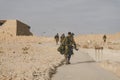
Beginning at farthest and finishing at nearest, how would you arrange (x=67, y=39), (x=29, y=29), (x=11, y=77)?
(x=29, y=29) → (x=67, y=39) → (x=11, y=77)

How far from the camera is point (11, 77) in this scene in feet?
43.5

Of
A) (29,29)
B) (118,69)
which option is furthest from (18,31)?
(118,69)

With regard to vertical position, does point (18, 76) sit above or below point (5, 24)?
below

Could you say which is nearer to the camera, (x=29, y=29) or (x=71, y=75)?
(x=71, y=75)

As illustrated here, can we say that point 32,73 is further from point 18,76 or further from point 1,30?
point 1,30

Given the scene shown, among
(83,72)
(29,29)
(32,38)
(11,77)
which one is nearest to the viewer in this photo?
(11,77)

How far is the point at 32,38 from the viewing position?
7181 centimetres

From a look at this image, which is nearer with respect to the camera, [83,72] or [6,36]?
[83,72]

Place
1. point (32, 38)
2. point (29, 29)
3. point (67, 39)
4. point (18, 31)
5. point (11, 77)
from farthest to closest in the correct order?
point (29, 29) → point (18, 31) → point (32, 38) → point (67, 39) → point (11, 77)

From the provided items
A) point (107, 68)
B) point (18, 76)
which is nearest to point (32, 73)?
point (18, 76)

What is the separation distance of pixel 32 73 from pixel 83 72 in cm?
344

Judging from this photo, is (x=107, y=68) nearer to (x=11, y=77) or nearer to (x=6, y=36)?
(x=11, y=77)

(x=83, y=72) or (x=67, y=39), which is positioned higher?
(x=67, y=39)

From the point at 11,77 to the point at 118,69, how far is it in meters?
6.44
